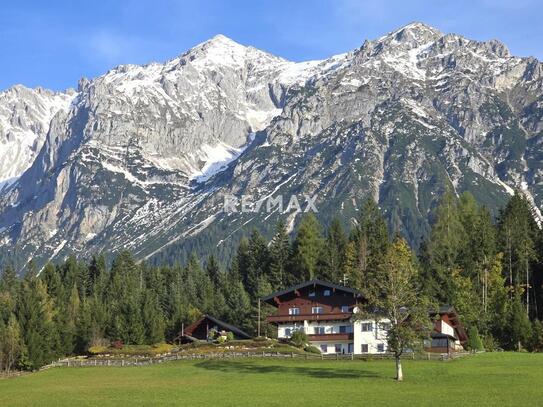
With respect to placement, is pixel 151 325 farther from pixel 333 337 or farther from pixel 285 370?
pixel 285 370

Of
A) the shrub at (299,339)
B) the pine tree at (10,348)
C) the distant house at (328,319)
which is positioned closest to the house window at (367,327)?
the distant house at (328,319)

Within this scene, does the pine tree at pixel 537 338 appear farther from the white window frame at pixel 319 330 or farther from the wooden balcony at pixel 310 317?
the white window frame at pixel 319 330

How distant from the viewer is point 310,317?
123 meters

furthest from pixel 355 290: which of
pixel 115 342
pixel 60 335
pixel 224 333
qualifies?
pixel 60 335

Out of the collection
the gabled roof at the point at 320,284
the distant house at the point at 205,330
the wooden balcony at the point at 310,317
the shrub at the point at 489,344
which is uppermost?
the gabled roof at the point at 320,284

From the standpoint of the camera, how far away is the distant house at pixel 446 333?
361 feet

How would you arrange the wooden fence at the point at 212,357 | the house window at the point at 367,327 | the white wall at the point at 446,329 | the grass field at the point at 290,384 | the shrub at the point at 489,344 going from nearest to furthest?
the grass field at the point at 290,384 < the wooden fence at the point at 212,357 < the white wall at the point at 446,329 < the house window at the point at 367,327 < the shrub at the point at 489,344

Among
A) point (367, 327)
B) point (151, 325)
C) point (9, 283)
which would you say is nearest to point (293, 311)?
point (367, 327)

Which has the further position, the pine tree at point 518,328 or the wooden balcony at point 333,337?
the wooden balcony at point 333,337

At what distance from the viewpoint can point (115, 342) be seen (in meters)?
123

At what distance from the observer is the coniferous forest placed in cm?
11881

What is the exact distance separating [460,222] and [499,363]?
70.7 m

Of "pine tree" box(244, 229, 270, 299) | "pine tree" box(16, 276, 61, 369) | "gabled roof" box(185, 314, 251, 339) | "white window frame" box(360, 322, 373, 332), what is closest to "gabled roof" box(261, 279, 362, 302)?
"white window frame" box(360, 322, 373, 332)

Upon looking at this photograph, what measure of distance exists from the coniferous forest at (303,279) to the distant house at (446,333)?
2.45 meters
